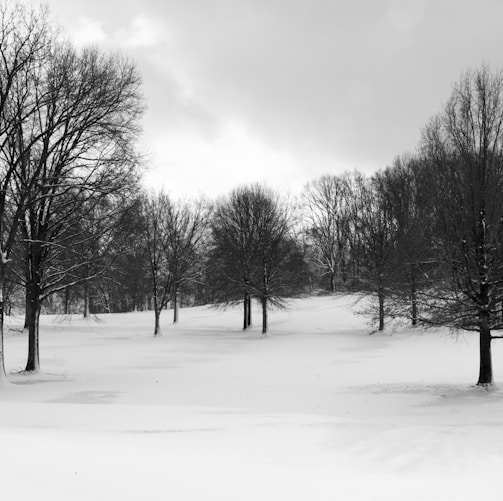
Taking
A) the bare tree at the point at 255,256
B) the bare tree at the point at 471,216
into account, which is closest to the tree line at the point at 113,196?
the bare tree at the point at 471,216

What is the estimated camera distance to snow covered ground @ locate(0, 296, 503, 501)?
4.79m

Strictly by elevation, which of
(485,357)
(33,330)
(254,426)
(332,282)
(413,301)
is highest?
(413,301)

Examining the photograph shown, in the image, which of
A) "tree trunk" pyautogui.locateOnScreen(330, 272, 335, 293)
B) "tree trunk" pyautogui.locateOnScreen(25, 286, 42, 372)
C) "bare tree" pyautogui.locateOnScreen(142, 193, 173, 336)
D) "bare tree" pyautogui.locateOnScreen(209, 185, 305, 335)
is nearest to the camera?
"tree trunk" pyautogui.locateOnScreen(25, 286, 42, 372)

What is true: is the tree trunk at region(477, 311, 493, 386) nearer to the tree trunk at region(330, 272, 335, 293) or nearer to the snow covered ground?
the snow covered ground

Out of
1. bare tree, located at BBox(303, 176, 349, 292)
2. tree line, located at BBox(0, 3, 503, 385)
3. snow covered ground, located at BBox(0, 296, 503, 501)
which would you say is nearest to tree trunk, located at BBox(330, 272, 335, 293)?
bare tree, located at BBox(303, 176, 349, 292)

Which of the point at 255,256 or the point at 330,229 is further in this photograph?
the point at 330,229

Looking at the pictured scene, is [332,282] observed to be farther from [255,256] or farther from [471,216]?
[471,216]

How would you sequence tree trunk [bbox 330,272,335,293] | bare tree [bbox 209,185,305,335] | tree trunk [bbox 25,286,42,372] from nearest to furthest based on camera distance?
tree trunk [bbox 25,286,42,372]
bare tree [bbox 209,185,305,335]
tree trunk [bbox 330,272,335,293]

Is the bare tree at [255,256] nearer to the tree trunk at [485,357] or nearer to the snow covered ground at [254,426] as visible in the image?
the snow covered ground at [254,426]

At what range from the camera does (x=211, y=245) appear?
4159 cm

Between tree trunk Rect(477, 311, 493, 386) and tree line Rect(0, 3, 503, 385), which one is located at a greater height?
tree line Rect(0, 3, 503, 385)

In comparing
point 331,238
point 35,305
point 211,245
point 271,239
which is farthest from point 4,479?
point 331,238

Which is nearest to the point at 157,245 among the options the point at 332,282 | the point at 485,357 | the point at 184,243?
the point at 184,243

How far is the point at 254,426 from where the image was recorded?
28.0 ft
